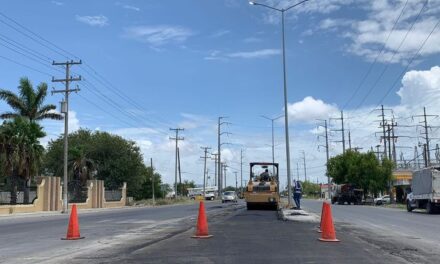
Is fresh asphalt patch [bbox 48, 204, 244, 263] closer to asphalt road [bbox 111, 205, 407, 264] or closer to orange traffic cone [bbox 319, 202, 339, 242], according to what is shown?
asphalt road [bbox 111, 205, 407, 264]

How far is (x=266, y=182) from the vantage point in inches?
1339

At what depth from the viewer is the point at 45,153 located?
62844 mm

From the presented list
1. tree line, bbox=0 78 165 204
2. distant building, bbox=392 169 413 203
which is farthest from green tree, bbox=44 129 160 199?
distant building, bbox=392 169 413 203

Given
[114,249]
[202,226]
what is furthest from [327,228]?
[114,249]

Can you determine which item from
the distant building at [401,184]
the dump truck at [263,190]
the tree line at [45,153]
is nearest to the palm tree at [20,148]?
the tree line at [45,153]

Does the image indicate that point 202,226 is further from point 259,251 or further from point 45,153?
point 45,153

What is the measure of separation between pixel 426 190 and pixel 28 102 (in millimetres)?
35934

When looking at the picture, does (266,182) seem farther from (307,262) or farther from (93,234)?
(307,262)

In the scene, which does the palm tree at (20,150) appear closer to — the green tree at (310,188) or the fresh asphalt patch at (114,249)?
the fresh asphalt patch at (114,249)

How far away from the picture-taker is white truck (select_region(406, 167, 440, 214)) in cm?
3428

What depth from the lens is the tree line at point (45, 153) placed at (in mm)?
42938

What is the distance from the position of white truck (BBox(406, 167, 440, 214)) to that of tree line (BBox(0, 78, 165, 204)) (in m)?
30.5

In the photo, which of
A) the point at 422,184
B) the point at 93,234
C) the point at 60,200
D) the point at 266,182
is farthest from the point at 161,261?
the point at 60,200

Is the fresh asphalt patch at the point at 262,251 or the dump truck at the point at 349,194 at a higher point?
the dump truck at the point at 349,194
